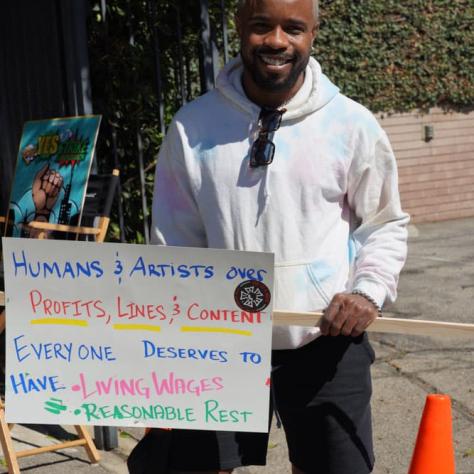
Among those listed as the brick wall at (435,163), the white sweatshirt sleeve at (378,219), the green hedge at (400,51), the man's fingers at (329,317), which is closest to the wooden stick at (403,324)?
the man's fingers at (329,317)

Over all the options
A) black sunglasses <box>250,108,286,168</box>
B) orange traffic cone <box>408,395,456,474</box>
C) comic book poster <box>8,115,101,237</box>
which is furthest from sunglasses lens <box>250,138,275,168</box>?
comic book poster <box>8,115,101,237</box>

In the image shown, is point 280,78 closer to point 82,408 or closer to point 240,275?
point 240,275

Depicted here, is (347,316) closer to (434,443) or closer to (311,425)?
(311,425)

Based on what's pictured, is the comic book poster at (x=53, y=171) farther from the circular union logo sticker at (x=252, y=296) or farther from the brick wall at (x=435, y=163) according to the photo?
the brick wall at (x=435, y=163)

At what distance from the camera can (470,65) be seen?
12195 millimetres

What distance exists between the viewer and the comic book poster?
4.04 meters

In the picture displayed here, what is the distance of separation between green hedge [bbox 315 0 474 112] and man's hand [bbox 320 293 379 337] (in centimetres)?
887

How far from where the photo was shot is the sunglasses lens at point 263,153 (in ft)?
8.28

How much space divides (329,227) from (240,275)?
1.03 ft

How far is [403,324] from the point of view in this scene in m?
2.43

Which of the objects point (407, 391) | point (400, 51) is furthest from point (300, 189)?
point (400, 51)

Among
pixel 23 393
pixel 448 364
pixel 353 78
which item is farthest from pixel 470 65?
pixel 23 393

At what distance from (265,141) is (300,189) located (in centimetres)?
17

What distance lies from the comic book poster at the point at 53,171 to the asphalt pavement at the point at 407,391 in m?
1.12
